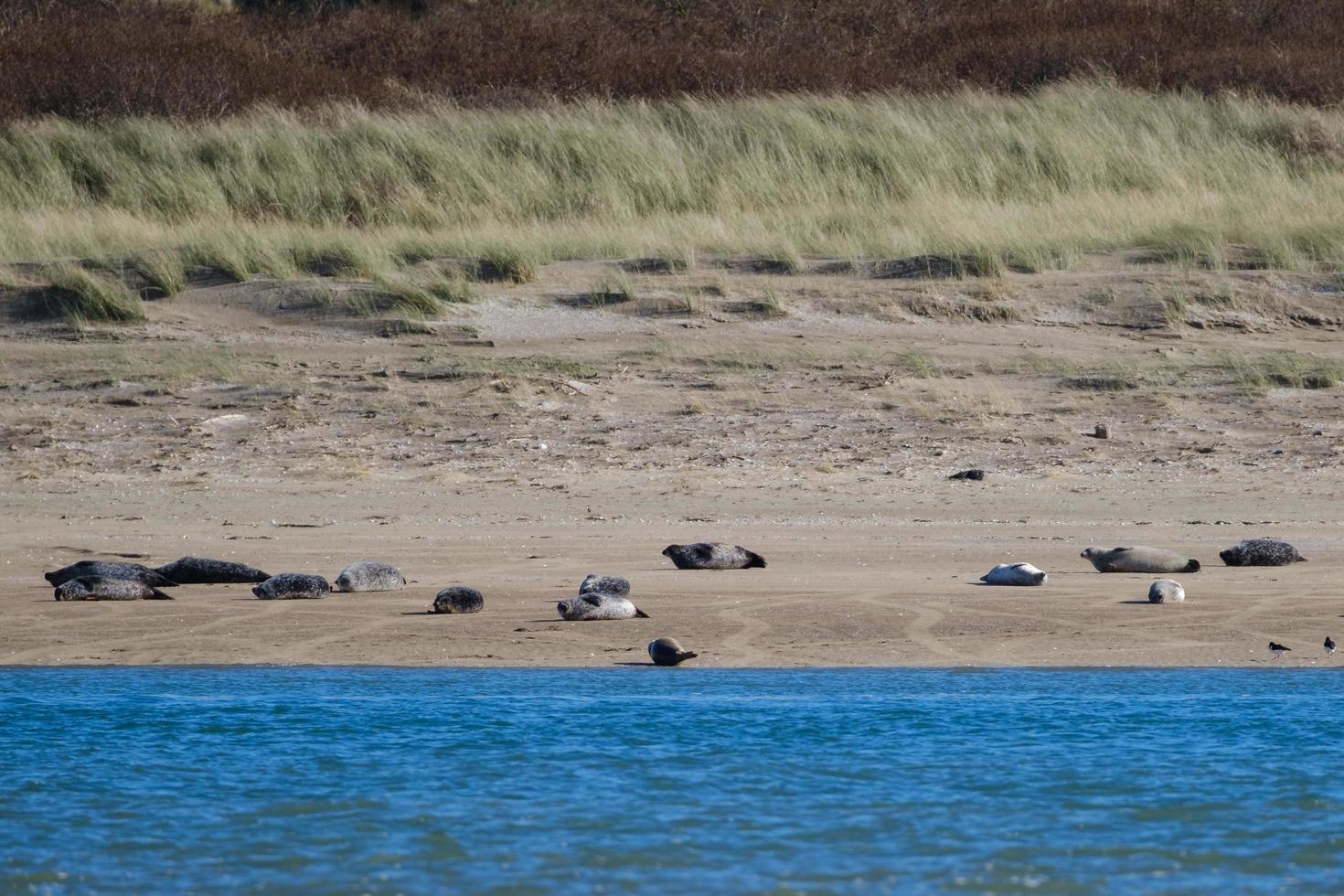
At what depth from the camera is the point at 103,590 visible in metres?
6.70

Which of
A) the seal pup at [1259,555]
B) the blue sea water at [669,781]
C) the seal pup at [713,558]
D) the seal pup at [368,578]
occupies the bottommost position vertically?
the blue sea water at [669,781]

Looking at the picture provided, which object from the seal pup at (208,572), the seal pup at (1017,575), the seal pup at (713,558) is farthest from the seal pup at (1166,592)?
the seal pup at (208,572)

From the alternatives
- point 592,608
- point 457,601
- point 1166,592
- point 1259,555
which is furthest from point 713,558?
point 1259,555

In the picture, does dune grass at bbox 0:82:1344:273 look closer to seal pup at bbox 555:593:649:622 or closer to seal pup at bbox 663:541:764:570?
seal pup at bbox 663:541:764:570

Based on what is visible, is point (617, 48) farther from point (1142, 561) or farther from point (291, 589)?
point (291, 589)

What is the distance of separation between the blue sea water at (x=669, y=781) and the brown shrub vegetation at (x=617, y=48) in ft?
42.1

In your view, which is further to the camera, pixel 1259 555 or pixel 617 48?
pixel 617 48

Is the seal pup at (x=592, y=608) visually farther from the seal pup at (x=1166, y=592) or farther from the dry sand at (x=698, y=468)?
the seal pup at (x=1166, y=592)

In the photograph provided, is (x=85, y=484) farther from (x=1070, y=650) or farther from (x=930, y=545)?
(x=1070, y=650)

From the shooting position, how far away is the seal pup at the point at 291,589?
671 cm

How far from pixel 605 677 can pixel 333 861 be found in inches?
58.1

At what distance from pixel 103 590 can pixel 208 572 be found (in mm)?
406

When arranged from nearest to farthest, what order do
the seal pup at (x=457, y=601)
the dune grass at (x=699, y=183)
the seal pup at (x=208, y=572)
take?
the seal pup at (x=457, y=601)
the seal pup at (x=208, y=572)
the dune grass at (x=699, y=183)

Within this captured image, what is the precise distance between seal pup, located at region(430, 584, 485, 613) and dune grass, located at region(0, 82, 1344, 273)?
21.9ft
